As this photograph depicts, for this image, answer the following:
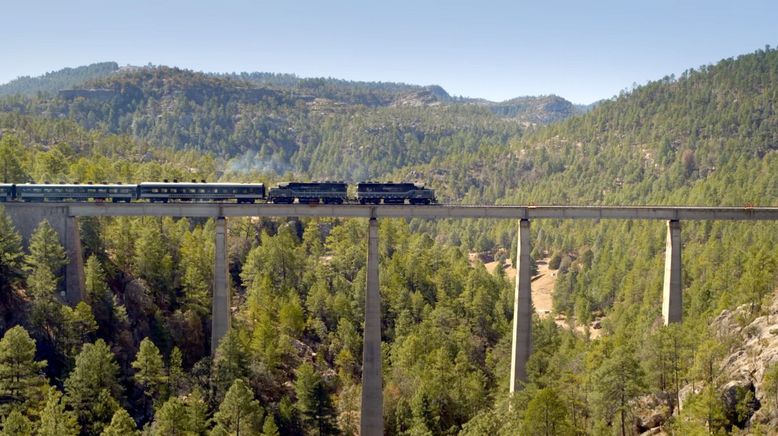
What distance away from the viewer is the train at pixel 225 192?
6206cm

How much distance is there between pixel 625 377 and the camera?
40969mm

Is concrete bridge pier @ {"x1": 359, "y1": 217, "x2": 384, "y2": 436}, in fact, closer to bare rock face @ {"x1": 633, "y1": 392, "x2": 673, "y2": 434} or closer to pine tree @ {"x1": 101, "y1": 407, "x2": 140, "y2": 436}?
pine tree @ {"x1": 101, "y1": 407, "x2": 140, "y2": 436}

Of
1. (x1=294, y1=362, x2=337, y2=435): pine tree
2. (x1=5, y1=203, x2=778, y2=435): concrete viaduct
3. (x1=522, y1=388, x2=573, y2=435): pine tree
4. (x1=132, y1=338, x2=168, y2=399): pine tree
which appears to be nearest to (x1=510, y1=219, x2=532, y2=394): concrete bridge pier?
(x1=5, y1=203, x2=778, y2=435): concrete viaduct

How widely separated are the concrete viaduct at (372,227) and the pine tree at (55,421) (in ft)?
45.7

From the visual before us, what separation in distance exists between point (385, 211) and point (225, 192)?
15.6 meters

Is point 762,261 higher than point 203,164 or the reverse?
the reverse

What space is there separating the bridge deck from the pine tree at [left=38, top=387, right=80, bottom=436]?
18.4m

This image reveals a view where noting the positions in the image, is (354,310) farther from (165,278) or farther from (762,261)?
(762,261)

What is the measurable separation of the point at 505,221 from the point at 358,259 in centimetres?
9506

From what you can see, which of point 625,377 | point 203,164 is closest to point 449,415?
point 625,377

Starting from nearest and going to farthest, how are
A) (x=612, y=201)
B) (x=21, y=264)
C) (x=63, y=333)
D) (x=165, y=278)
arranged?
(x=63, y=333) < (x=21, y=264) < (x=165, y=278) < (x=612, y=201)

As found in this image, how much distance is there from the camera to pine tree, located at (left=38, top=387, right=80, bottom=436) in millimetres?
38344

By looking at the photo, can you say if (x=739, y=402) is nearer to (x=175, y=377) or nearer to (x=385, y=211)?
(x=385, y=211)

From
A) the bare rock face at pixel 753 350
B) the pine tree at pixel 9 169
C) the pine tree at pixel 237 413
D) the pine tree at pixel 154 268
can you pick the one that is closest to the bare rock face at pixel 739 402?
the bare rock face at pixel 753 350
